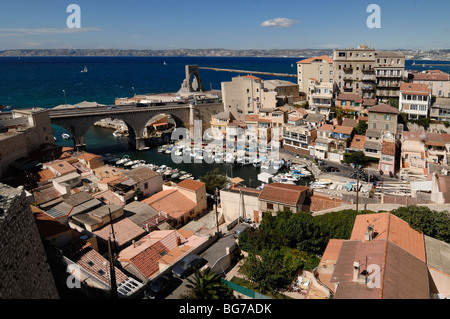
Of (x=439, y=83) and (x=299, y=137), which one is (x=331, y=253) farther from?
(x=439, y=83)

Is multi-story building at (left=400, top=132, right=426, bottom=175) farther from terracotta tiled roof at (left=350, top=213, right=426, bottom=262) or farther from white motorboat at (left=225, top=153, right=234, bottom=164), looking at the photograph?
white motorboat at (left=225, top=153, right=234, bottom=164)

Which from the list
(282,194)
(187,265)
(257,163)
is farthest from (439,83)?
(187,265)

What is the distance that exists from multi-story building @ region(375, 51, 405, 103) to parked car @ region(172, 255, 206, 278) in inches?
1753

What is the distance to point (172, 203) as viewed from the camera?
29.0 metres

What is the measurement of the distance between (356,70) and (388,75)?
19.1ft

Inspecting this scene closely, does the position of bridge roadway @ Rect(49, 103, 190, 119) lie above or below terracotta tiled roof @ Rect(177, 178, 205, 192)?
above

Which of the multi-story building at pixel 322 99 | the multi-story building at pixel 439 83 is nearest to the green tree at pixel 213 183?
the multi-story building at pixel 322 99

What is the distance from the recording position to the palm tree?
14.0m

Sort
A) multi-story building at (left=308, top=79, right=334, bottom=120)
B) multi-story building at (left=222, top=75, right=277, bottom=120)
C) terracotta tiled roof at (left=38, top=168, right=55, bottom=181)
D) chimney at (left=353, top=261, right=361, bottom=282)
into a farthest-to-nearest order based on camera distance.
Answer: multi-story building at (left=222, top=75, right=277, bottom=120) < multi-story building at (left=308, top=79, right=334, bottom=120) < terracotta tiled roof at (left=38, top=168, right=55, bottom=181) < chimney at (left=353, top=261, right=361, bottom=282)

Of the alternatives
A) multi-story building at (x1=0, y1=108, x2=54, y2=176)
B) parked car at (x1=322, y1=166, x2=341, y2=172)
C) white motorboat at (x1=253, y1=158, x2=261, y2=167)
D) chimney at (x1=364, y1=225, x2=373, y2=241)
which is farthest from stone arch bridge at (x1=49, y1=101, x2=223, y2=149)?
chimney at (x1=364, y1=225, x2=373, y2=241)

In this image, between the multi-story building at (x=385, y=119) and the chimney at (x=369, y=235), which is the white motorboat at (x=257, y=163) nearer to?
the multi-story building at (x=385, y=119)

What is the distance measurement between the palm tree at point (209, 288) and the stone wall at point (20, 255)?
571cm

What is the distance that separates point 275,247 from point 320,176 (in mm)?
22193

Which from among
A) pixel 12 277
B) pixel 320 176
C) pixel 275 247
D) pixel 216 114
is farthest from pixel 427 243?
pixel 216 114
